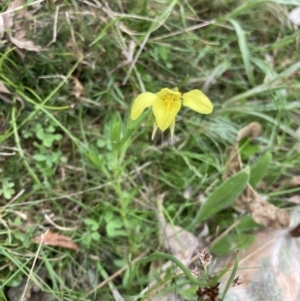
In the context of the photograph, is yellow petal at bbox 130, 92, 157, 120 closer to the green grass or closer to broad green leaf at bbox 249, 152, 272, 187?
the green grass

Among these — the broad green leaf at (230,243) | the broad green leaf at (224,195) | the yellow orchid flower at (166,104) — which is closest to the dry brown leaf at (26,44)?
the yellow orchid flower at (166,104)

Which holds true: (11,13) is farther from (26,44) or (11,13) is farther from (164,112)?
(164,112)

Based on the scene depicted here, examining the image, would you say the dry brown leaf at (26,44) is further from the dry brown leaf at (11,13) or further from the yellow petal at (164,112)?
the yellow petal at (164,112)

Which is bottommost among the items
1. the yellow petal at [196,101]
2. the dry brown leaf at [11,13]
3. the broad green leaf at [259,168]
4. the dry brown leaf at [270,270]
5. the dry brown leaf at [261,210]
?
the dry brown leaf at [270,270]

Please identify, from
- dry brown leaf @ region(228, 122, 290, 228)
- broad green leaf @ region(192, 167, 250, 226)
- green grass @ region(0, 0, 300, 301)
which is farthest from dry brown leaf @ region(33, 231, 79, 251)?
dry brown leaf @ region(228, 122, 290, 228)

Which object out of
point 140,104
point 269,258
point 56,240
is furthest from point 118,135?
point 269,258

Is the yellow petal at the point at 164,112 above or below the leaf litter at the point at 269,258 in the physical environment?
above
